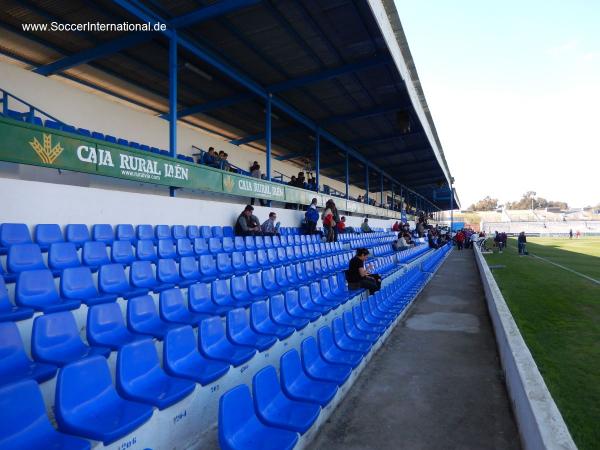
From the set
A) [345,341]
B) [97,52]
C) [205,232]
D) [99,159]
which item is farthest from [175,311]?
[97,52]

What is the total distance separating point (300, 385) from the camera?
2.54m

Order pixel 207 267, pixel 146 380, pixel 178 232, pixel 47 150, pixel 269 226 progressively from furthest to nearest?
pixel 269 226 → pixel 178 232 → pixel 207 267 → pixel 47 150 → pixel 146 380

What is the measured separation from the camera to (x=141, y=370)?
84.6 inches

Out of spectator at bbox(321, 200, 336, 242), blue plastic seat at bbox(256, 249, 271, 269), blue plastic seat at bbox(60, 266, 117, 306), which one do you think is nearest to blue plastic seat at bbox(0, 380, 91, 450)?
blue plastic seat at bbox(60, 266, 117, 306)

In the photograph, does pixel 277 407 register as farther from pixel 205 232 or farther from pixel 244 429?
pixel 205 232

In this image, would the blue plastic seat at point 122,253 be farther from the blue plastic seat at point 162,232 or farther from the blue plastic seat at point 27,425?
the blue plastic seat at point 27,425

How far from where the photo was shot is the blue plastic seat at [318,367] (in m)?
2.69

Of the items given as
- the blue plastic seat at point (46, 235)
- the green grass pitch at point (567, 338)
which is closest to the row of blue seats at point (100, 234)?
the blue plastic seat at point (46, 235)

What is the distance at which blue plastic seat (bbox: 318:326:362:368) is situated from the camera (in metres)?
3.04

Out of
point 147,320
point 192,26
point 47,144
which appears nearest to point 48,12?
point 192,26

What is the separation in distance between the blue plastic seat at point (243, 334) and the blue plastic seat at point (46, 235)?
2.39m

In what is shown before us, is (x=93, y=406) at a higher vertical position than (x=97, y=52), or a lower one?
lower

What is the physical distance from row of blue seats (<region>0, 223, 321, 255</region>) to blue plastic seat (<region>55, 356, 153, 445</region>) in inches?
99.8

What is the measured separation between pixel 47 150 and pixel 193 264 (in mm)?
2358
